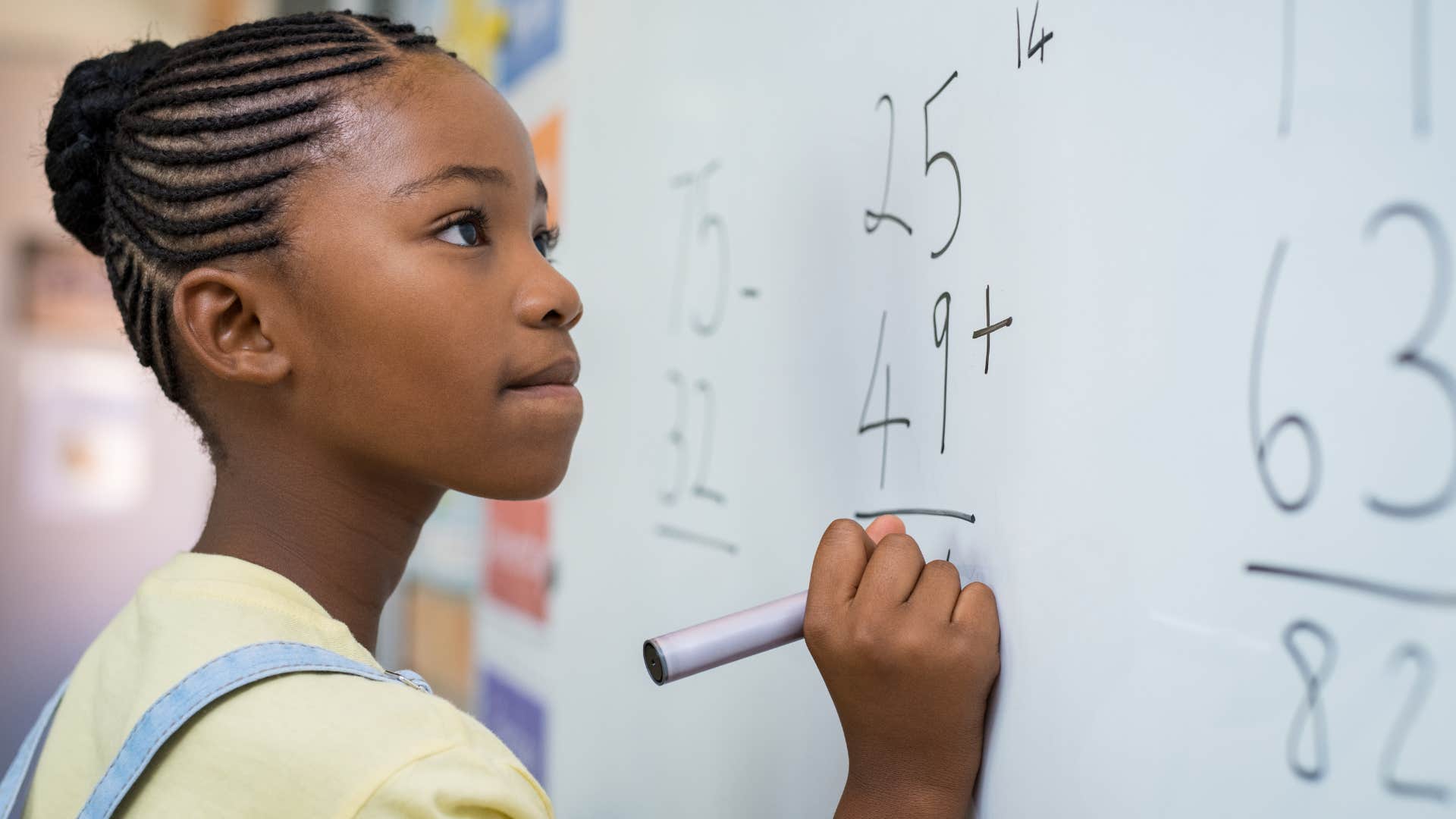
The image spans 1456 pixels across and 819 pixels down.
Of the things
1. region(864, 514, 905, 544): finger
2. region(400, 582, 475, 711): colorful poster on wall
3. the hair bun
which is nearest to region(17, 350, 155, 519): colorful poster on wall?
region(400, 582, 475, 711): colorful poster on wall

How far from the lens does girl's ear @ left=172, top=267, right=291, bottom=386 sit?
48cm

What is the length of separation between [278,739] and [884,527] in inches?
9.5

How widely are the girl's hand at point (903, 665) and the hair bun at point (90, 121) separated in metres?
0.42

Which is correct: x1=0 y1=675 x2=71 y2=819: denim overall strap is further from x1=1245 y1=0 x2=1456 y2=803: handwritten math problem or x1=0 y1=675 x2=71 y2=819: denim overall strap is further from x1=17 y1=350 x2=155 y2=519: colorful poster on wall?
x1=17 y1=350 x2=155 y2=519: colorful poster on wall

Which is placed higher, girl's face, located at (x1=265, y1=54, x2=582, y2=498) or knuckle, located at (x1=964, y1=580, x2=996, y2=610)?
girl's face, located at (x1=265, y1=54, x2=582, y2=498)

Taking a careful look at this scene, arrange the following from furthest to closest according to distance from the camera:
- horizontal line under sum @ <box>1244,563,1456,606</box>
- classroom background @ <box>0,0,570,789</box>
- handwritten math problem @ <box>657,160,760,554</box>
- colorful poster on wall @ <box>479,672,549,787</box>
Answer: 1. classroom background @ <box>0,0,570,789</box>
2. colorful poster on wall @ <box>479,672,549,787</box>
3. handwritten math problem @ <box>657,160,760,554</box>
4. horizontal line under sum @ <box>1244,563,1456,606</box>

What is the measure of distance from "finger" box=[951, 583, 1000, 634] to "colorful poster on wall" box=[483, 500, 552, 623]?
0.53 meters

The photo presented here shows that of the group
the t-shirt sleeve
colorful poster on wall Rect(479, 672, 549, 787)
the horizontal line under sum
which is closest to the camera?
the horizontal line under sum

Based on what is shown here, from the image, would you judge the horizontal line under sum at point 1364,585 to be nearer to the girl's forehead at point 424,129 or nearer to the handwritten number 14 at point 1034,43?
the handwritten number 14 at point 1034,43

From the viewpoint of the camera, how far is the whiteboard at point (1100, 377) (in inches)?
10.7

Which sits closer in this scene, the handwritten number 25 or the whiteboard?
the whiteboard

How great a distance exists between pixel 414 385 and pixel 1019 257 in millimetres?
257

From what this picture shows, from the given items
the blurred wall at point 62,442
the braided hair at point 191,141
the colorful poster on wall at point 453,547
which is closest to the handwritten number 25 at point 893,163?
the braided hair at point 191,141

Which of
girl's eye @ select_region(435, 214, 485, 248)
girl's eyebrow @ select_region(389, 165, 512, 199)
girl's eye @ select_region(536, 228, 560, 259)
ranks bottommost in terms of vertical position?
girl's eye @ select_region(435, 214, 485, 248)
